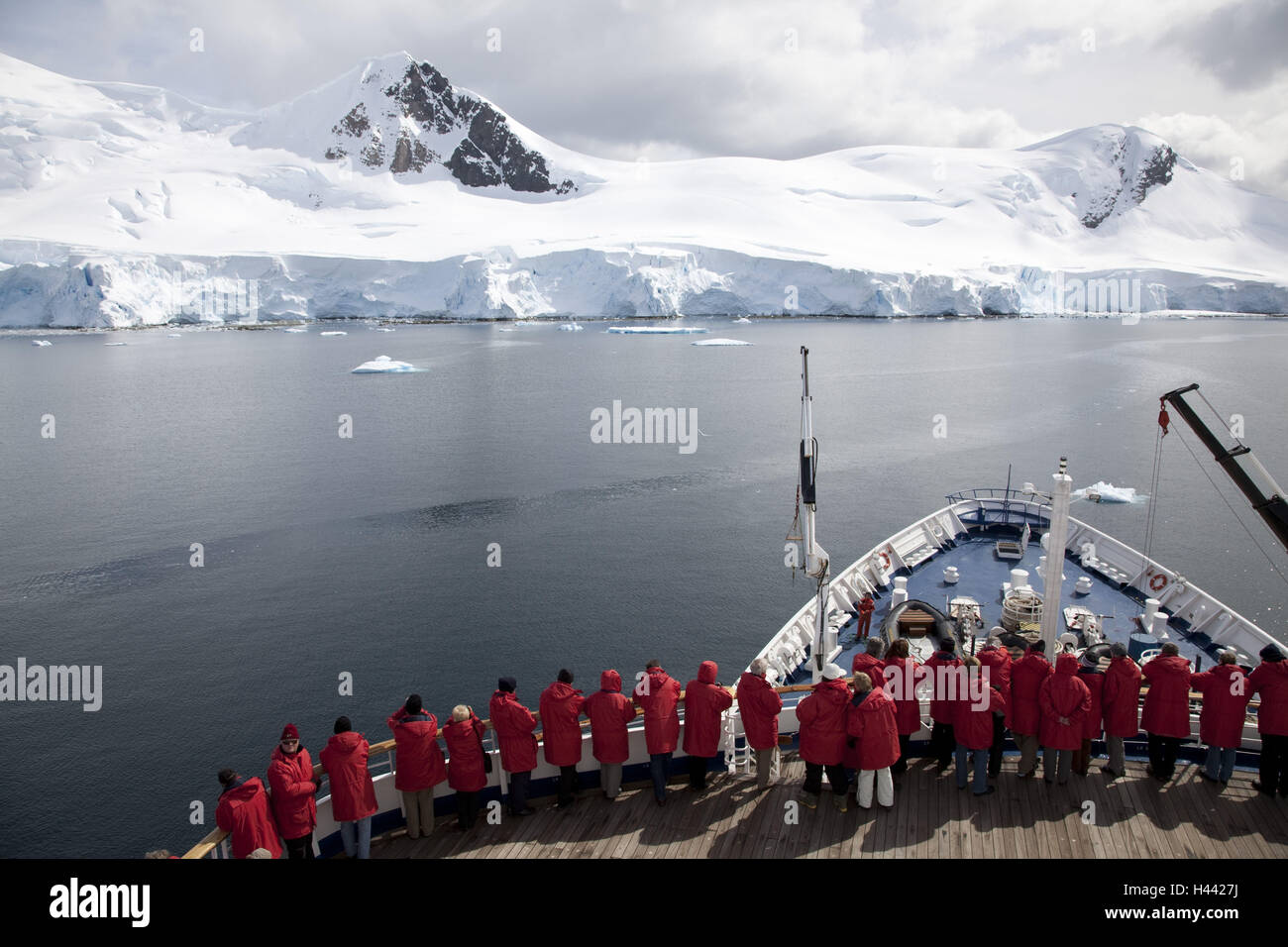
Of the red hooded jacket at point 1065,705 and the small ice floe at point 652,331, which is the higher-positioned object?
the small ice floe at point 652,331

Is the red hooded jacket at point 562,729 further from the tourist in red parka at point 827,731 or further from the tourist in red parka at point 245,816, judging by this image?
the tourist in red parka at point 245,816

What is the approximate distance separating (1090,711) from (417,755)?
250 inches

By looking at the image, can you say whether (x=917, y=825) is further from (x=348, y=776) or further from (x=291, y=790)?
(x=291, y=790)

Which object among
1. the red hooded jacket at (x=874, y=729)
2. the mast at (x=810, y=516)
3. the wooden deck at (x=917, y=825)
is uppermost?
the mast at (x=810, y=516)

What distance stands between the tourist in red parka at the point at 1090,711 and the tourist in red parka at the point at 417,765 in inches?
242

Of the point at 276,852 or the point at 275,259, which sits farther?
the point at 275,259

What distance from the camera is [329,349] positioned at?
87.1m

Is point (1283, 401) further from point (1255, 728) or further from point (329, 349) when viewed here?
point (329, 349)

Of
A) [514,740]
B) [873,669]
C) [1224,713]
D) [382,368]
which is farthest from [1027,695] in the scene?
[382,368]

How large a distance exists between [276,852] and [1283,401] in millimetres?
60932

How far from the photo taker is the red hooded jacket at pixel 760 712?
751cm

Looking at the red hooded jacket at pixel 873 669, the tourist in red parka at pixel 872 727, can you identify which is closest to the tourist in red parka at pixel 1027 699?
the red hooded jacket at pixel 873 669
